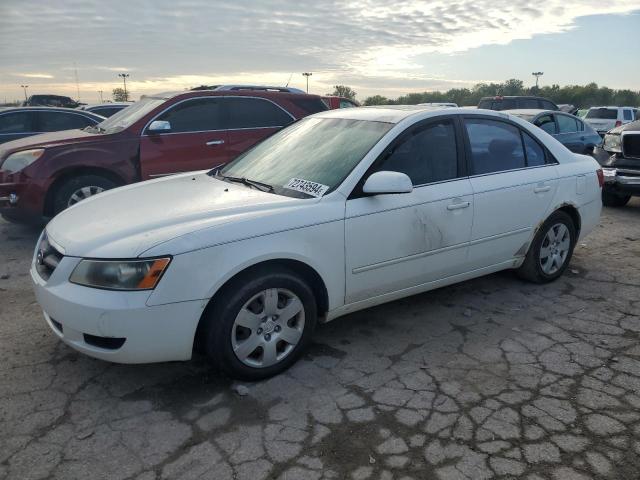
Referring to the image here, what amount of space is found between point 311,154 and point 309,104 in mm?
4424

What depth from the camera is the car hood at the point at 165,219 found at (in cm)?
288

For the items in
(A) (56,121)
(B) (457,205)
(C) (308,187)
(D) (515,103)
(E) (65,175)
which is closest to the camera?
(C) (308,187)

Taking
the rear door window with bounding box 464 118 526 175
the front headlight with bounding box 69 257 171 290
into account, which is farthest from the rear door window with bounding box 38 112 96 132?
the rear door window with bounding box 464 118 526 175

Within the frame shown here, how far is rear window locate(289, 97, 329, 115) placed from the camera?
312 inches

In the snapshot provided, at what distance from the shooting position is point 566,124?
11758mm

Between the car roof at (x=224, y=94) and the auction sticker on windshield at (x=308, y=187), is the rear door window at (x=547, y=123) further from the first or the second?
the auction sticker on windshield at (x=308, y=187)

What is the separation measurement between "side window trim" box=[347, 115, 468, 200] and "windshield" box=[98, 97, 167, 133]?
13.9 ft

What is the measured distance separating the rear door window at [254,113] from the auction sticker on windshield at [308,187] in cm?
405

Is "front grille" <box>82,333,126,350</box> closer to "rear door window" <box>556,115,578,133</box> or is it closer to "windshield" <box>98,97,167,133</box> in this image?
"windshield" <box>98,97,167,133</box>

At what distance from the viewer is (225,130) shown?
7.28 meters

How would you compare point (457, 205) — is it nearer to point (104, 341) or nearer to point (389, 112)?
point (389, 112)

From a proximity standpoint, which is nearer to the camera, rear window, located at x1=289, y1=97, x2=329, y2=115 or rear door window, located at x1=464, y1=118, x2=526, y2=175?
rear door window, located at x1=464, y1=118, x2=526, y2=175

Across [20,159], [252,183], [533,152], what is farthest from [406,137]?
[20,159]

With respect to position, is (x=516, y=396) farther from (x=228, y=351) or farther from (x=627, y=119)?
(x=627, y=119)
